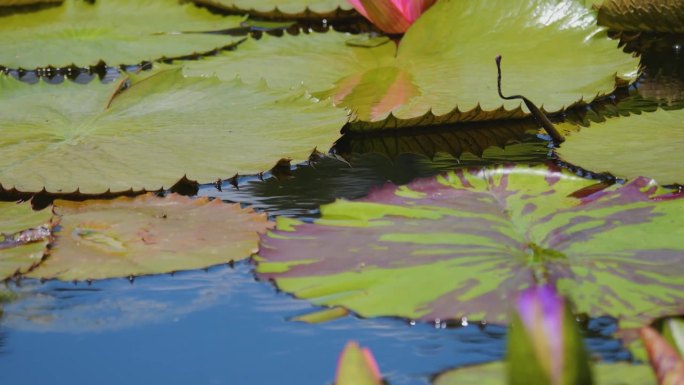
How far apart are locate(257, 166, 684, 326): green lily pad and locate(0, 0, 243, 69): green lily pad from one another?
1.19 metres

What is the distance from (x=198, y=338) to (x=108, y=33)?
1.69 m

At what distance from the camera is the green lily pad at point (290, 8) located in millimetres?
2719

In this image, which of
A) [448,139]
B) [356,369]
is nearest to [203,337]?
[356,369]

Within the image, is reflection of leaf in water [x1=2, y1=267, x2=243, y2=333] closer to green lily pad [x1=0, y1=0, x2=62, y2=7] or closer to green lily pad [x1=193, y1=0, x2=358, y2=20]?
green lily pad [x1=193, y1=0, x2=358, y2=20]

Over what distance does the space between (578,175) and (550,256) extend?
0.39 metres

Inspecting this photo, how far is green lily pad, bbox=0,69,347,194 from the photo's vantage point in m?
1.54

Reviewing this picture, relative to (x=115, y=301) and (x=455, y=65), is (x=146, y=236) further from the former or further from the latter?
(x=455, y=65)

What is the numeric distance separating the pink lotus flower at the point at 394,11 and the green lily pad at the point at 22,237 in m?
1.10

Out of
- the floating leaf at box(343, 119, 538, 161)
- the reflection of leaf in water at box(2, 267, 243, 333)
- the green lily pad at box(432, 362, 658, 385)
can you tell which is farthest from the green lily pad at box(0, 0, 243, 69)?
the green lily pad at box(432, 362, 658, 385)

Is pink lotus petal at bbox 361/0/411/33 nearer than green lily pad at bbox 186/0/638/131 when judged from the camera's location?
No

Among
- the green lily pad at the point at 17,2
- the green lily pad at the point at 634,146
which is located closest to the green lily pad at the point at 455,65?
the green lily pad at the point at 634,146

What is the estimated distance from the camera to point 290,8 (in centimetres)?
276

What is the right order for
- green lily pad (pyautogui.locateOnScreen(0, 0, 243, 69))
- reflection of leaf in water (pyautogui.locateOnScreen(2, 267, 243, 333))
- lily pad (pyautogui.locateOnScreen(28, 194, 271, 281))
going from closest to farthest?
reflection of leaf in water (pyautogui.locateOnScreen(2, 267, 243, 333)), lily pad (pyautogui.locateOnScreen(28, 194, 271, 281)), green lily pad (pyautogui.locateOnScreen(0, 0, 243, 69))

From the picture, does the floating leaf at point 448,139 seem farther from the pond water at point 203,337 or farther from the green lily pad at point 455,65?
the pond water at point 203,337
